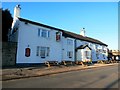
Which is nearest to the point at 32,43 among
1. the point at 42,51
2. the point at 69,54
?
the point at 42,51

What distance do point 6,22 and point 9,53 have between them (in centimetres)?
759

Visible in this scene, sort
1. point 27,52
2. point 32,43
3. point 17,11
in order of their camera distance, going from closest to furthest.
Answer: point 27,52, point 32,43, point 17,11

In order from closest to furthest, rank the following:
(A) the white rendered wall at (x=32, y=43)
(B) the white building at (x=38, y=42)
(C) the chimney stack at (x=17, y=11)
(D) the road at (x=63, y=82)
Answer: (D) the road at (x=63, y=82) < (A) the white rendered wall at (x=32, y=43) < (B) the white building at (x=38, y=42) < (C) the chimney stack at (x=17, y=11)

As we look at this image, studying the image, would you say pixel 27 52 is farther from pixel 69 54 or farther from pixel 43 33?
pixel 69 54

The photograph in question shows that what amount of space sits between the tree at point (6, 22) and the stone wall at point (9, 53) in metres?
4.66

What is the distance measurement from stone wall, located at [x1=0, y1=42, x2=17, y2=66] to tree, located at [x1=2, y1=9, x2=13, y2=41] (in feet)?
15.3

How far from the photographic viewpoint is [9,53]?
1042 inches

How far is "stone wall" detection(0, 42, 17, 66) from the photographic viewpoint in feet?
84.3

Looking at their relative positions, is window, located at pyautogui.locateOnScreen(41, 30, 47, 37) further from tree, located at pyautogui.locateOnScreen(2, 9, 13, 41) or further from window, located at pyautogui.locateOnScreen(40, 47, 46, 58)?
tree, located at pyautogui.locateOnScreen(2, 9, 13, 41)

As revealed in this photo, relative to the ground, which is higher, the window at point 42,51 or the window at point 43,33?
the window at point 43,33

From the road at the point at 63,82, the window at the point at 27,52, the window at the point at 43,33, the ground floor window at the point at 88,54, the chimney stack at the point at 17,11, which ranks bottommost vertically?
the road at the point at 63,82

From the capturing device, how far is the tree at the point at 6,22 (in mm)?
31122

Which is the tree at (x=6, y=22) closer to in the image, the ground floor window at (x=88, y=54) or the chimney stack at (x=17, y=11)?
the chimney stack at (x=17, y=11)

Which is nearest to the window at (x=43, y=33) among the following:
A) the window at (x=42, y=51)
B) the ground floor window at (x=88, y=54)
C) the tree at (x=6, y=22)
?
the window at (x=42, y=51)
